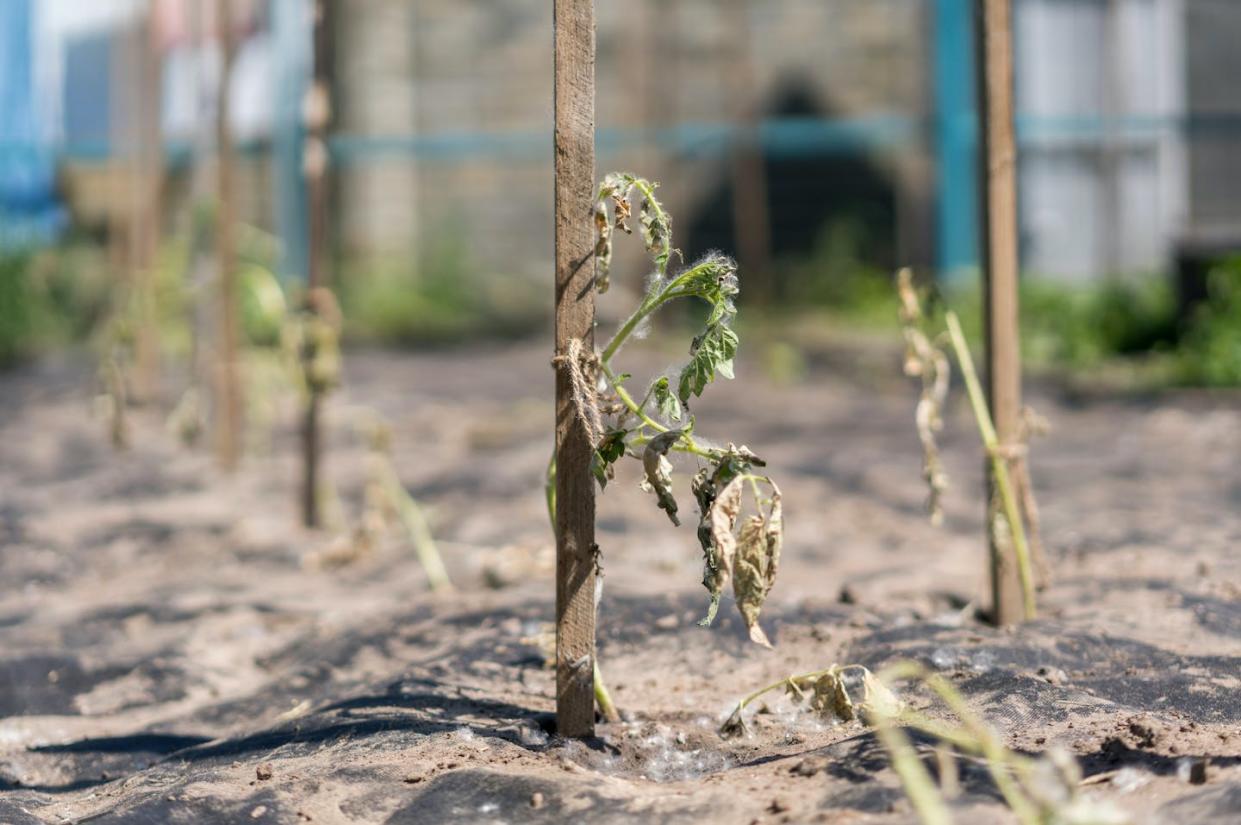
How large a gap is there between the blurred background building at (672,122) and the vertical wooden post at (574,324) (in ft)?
24.7

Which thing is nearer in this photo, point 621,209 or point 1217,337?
point 621,209

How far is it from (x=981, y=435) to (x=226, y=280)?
9.47ft

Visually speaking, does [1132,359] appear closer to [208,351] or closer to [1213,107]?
[1213,107]

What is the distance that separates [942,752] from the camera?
5.64ft

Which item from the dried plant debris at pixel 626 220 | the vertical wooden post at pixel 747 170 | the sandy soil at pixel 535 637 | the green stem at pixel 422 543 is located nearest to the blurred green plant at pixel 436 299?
the vertical wooden post at pixel 747 170

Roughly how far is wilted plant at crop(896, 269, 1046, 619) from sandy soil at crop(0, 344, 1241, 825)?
172 mm

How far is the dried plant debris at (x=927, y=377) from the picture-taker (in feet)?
8.80

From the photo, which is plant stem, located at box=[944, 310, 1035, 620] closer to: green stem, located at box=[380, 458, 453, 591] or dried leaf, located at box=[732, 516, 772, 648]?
dried leaf, located at box=[732, 516, 772, 648]

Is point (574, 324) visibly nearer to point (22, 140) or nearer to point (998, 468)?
point (998, 468)

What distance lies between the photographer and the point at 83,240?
10055mm

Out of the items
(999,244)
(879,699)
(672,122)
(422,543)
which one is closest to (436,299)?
(672,122)

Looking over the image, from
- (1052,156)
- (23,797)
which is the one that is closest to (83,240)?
(1052,156)

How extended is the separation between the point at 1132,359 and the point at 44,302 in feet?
21.0

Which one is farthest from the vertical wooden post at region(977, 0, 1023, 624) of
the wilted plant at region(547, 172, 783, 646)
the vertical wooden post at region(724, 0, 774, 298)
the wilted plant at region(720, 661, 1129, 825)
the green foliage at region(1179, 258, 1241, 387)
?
the vertical wooden post at region(724, 0, 774, 298)
